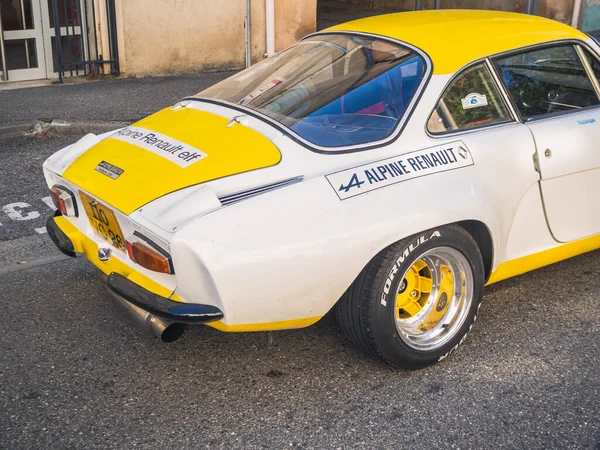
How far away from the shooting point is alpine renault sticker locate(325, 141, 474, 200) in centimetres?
345

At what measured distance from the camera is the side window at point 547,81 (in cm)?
416

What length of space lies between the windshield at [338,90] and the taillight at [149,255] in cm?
89

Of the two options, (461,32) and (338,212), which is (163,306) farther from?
(461,32)

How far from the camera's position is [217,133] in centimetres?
384

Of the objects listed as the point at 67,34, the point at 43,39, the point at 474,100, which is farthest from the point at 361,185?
the point at 43,39

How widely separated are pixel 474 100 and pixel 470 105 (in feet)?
0.14

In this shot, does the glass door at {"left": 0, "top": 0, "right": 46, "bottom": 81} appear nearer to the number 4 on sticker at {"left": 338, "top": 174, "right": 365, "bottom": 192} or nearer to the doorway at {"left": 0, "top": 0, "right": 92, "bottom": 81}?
the doorway at {"left": 0, "top": 0, "right": 92, "bottom": 81}

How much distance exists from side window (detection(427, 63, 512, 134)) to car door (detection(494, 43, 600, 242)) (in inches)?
4.7

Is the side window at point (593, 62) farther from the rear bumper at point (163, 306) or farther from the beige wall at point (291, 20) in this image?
the beige wall at point (291, 20)

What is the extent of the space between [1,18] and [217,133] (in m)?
6.50

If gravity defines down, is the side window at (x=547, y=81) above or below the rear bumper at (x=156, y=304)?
above

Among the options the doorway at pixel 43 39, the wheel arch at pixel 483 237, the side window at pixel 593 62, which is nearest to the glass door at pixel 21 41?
the doorway at pixel 43 39

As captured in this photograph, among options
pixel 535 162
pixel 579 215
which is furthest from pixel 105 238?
pixel 579 215

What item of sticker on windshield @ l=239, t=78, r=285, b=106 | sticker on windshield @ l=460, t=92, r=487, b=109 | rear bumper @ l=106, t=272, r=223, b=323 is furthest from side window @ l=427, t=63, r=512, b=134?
rear bumper @ l=106, t=272, r=223, b=323
